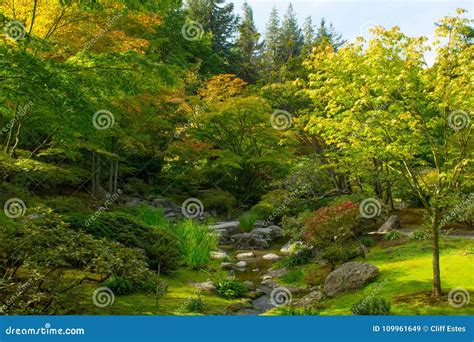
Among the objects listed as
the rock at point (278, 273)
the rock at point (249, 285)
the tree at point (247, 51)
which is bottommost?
the rock at point (249, 285)

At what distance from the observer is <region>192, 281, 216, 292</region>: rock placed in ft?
32.4

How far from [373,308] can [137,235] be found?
244 inches

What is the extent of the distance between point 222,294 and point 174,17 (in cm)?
2729

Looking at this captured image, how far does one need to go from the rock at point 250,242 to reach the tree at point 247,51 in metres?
25.1

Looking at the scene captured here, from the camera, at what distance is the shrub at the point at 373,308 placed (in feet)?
23.3

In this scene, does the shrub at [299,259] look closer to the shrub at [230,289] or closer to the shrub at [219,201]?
the shrub at [230,289]

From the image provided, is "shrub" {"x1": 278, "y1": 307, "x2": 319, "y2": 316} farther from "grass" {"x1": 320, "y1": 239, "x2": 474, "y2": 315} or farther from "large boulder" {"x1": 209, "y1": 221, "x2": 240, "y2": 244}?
"large boulder" {"x1": 209, "y1": 221, "x2": 240, "y2": 244}

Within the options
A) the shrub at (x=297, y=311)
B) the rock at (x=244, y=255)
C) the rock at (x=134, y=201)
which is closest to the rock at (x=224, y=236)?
the rock at (x=244, y=255)

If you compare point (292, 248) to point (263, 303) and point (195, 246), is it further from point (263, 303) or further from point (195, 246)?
point (263, 303)

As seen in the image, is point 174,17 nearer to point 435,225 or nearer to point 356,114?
point 356,114

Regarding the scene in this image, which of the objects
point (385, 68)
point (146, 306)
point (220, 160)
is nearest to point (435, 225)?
point (385, 68)

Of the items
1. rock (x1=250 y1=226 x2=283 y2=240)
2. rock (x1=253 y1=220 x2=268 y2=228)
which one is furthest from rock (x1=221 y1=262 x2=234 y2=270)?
rock (x1=253 y1=220 x2=268 y2=228)

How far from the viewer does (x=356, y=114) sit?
8891 millimetres

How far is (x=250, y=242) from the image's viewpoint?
678 inches
